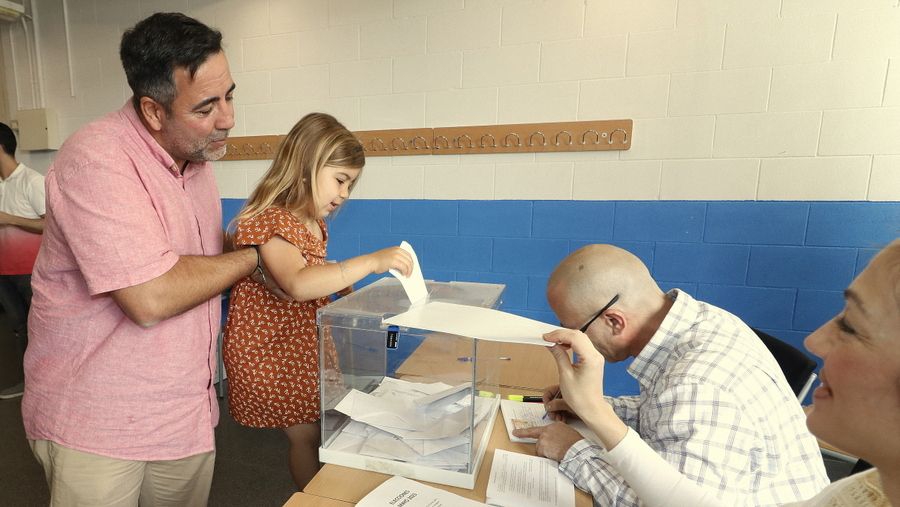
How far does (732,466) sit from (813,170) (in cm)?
191

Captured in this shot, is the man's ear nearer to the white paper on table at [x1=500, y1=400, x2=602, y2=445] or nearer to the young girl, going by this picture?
the young girl

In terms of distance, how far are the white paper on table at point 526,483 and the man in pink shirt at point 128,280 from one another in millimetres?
774

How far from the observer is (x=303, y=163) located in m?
1.37

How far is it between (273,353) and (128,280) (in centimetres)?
46

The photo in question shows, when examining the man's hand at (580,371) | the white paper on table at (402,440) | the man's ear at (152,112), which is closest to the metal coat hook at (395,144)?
the man's ear at (152,112)

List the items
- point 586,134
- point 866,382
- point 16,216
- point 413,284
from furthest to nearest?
point 16,216 < point 586,134 < point 413,284 < point 866,382

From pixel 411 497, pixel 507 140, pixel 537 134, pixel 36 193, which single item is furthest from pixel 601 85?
pixel 36 193

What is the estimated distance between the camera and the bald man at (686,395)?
2.83 ft

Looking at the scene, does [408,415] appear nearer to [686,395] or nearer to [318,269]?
[318,269]

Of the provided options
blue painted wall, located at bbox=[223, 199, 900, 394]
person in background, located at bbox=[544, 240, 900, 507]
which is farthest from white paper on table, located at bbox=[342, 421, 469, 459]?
blue painted wall, located at bbox=[223, 199, 900, 394]

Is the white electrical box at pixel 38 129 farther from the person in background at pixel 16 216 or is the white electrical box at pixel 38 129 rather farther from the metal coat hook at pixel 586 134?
the metal coat hook at pixel 586 134

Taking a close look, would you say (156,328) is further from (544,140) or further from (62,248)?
(544,140)

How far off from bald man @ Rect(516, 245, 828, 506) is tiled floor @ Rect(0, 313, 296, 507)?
1.60 metres

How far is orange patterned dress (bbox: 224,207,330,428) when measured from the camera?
4.34ft
